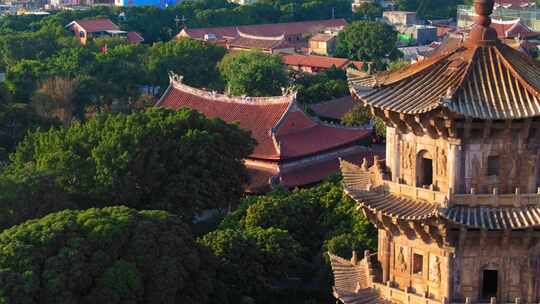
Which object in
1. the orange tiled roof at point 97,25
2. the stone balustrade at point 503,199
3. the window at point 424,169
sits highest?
the window at point 424,169

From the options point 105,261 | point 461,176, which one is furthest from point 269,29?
point 461,176

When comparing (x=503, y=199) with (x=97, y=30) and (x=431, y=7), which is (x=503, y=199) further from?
(x=431, y=7)

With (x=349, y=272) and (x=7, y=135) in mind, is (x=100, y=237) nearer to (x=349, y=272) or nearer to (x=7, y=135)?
(x=349, y=272)

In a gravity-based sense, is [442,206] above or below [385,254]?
above

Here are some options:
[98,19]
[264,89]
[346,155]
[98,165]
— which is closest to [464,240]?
[98,165]

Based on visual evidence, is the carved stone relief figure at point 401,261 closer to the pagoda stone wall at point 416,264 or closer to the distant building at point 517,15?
the pagoda stone wall at point 416,264

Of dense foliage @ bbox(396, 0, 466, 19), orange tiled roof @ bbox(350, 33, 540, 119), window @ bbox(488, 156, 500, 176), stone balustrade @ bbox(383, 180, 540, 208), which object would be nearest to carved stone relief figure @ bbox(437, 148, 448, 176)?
stone balustrade @ bbox(383, 180, 540, 208)

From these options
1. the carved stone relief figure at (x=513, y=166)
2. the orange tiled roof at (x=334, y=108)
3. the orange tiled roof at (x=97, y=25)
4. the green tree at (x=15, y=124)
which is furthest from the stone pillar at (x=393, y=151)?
the orange tiled roof at (x=97, y=25)

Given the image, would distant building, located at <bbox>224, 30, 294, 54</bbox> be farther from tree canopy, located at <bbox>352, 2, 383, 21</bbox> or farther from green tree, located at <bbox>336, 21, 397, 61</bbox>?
tree canopy, located at <bbox>352, 2, 383, 21</bbox>
